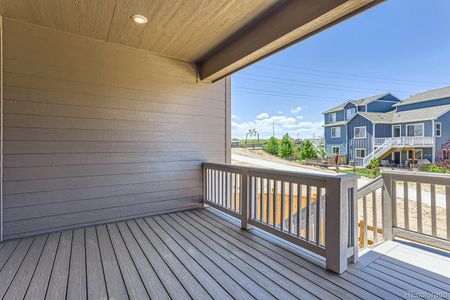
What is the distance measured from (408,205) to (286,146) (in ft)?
17.0

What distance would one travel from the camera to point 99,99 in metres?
2.94

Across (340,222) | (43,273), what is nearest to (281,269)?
(340,222)

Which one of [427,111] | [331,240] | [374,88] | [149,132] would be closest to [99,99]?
[149,132]

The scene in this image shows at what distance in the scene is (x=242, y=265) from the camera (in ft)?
6.28

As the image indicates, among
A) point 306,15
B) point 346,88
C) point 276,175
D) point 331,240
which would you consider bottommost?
point 331,240

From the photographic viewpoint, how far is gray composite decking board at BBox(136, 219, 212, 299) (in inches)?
60.6

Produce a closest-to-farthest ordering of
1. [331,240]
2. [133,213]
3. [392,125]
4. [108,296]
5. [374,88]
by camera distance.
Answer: [108,296] → [331,240] → [133,213] → [392,125] → [374,88]

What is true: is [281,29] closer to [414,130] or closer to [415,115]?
[414,130]

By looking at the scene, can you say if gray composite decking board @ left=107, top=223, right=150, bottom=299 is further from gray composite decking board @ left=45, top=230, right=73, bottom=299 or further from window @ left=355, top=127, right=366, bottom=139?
window @ left=355, top=127, right=366, bottom=139

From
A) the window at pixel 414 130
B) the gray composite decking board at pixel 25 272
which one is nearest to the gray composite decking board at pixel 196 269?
the gray composite decking board at pixel 25 272

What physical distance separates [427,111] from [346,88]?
7186 millimetres

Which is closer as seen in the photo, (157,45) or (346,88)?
(157,45)

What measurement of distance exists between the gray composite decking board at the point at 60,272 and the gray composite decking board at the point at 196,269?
35.7 inches

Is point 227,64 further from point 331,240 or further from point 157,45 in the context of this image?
point 331,240
